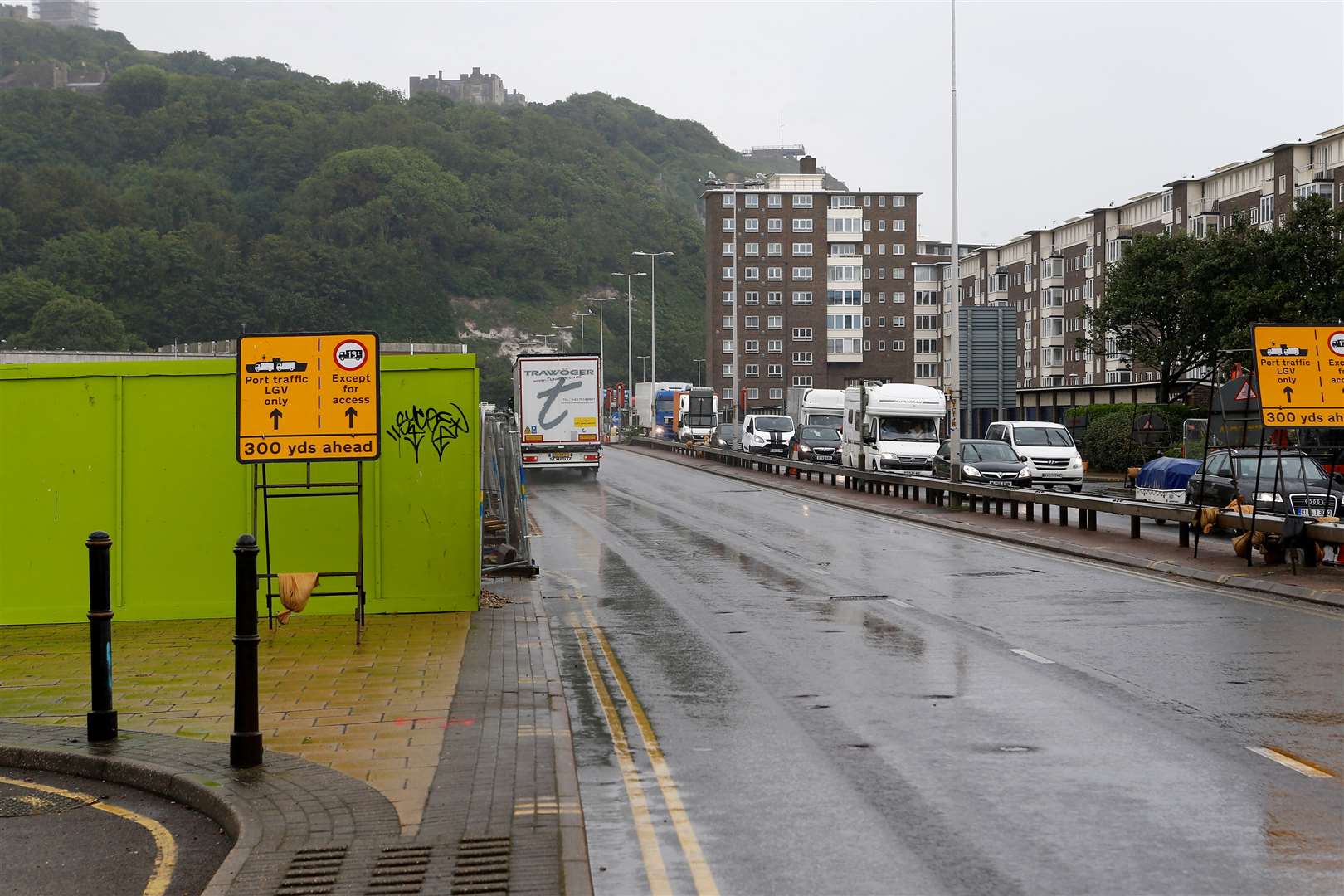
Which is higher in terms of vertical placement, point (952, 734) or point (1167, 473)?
point (1167, 473)

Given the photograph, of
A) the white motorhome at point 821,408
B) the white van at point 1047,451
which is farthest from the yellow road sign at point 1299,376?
the white motorhome at point 821,408

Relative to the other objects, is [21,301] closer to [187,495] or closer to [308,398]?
[187,495]

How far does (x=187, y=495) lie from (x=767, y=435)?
47158 mm

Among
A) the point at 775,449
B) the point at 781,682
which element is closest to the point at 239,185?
the point at 775,449

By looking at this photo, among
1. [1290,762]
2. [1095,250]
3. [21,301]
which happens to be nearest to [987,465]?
[1290,762]

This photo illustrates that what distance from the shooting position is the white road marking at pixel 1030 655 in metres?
12.3

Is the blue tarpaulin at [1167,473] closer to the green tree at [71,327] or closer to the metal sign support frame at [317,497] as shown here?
the metal sign support frame at [317,497]

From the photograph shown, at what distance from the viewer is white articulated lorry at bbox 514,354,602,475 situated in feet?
153

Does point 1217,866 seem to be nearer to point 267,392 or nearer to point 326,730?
point 326,730

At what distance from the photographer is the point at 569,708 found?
1045 cm

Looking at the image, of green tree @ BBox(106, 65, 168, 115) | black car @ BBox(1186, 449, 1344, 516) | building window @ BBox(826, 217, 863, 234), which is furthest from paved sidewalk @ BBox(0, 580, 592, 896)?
green tree @ BBox(106, 65, 168, 115)

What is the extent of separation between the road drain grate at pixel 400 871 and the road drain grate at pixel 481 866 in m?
0.15

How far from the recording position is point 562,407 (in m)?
46.9

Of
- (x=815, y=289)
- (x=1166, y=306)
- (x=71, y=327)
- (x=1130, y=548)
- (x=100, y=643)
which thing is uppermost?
(x=815, y=289)
